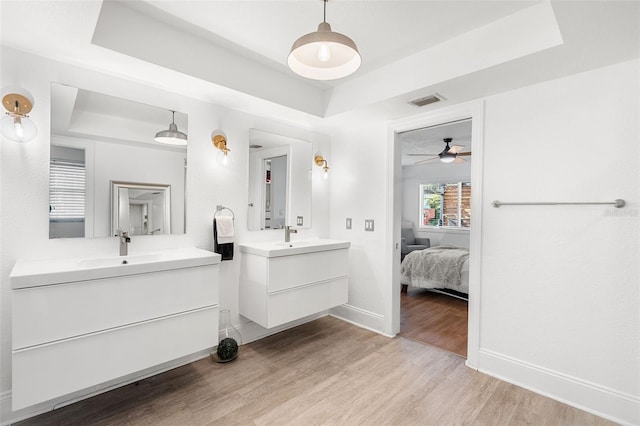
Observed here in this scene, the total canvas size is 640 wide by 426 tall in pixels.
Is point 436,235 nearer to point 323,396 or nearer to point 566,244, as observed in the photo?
point 566,244

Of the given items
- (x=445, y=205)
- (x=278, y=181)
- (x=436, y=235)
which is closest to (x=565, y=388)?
(x=278, y=181)

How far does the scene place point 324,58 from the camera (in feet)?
5.09

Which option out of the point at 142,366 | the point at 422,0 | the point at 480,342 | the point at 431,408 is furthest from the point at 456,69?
the point at 142,366

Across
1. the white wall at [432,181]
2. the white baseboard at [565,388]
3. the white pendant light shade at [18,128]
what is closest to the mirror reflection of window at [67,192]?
the white pendant light shade at [18,128]

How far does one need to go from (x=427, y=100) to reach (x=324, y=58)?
1.30 meters

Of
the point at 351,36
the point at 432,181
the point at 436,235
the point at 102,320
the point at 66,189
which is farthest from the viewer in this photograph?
the point at 432,181

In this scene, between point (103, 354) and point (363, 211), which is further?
point (363, 211)

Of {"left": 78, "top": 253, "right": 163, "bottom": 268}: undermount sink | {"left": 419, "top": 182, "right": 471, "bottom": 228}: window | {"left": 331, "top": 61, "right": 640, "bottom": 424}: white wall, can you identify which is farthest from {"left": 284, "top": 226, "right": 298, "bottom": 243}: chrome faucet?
{"left": 419, "top": 182, "right": 471, "bottom": 228}: window

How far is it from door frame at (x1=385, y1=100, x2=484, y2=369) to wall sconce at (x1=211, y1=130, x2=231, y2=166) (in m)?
1.58

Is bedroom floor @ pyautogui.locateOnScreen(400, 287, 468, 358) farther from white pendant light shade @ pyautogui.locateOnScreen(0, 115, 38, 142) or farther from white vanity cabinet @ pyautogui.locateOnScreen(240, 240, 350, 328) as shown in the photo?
white pendant light shade @ pyautogui.locateOnScreen(0, 115, 38, 142)

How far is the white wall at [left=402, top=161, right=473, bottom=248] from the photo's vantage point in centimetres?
674

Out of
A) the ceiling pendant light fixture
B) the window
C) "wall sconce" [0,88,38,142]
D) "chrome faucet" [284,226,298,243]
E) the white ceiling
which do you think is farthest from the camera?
the window

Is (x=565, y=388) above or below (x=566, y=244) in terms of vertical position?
below

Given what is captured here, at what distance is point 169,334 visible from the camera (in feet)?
6.49
